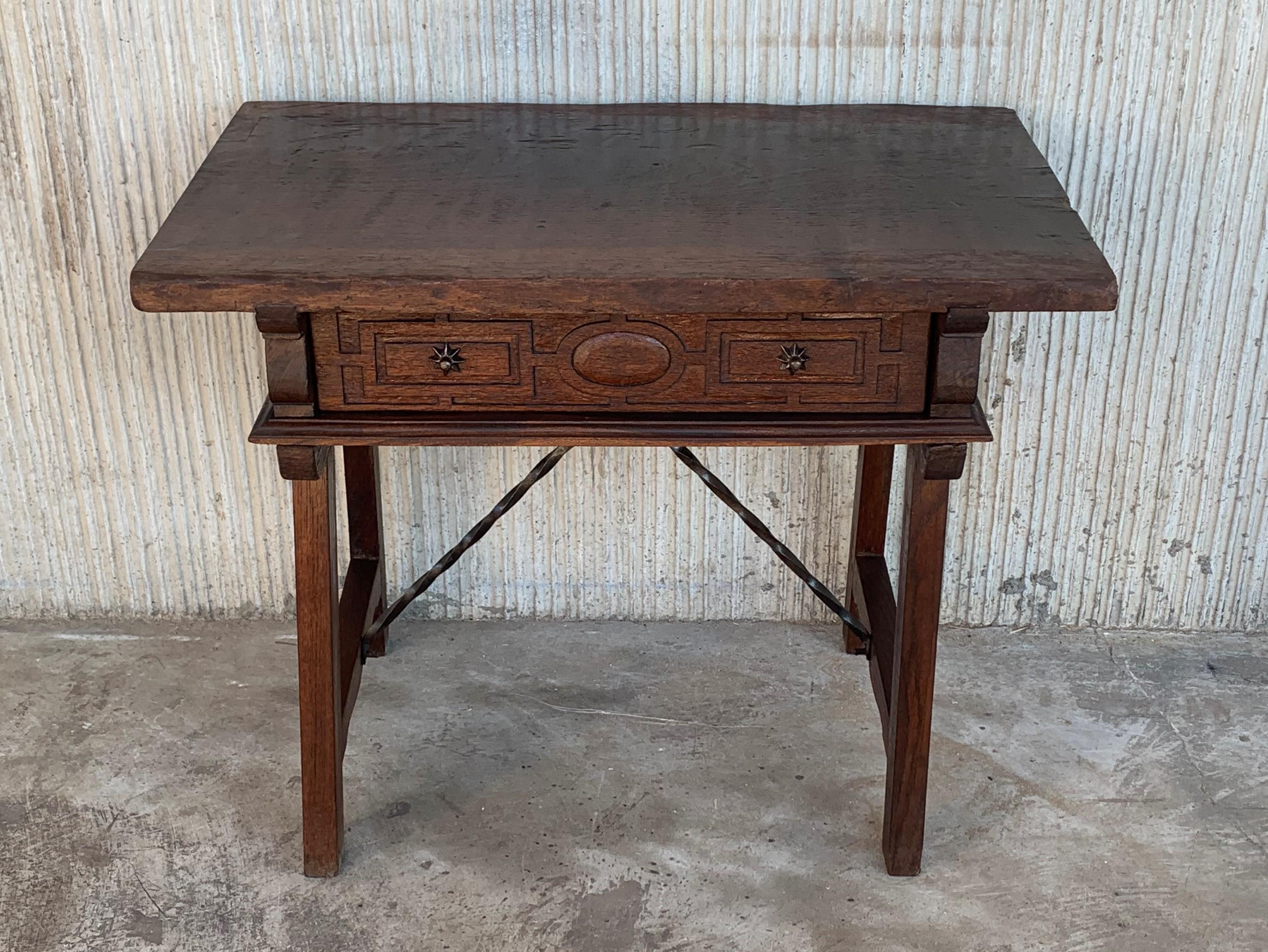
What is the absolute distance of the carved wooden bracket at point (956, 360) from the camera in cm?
160

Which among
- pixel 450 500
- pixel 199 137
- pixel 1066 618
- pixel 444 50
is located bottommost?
pixel 1066 618

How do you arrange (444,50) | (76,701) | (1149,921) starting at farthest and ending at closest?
(76,701) < (444,50) < (1149,921)

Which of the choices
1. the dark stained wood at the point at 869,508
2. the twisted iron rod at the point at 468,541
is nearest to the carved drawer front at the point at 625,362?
the twisted iron rod at the point at 468,541

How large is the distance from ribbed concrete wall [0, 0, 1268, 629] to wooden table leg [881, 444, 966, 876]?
23.5 inches

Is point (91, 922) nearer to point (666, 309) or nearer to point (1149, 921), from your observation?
point (666, 309)

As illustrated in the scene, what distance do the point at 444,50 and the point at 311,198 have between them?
505mm

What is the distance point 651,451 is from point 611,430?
765mm

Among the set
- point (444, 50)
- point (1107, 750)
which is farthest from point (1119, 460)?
point (444, 50)

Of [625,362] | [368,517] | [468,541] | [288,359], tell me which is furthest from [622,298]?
[368,517]

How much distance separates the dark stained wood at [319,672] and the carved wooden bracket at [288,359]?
121 millimetres

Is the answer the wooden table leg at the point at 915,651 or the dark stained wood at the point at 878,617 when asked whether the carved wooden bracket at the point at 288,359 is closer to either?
the wooden table leg at the point at 915,651

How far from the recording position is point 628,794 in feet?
7.04

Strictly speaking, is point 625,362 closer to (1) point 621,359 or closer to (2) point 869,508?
(1) point 621,359

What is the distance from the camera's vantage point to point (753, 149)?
1.97 m
